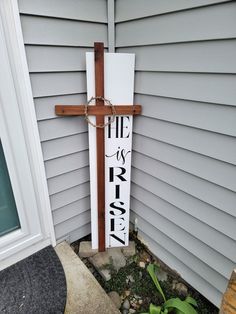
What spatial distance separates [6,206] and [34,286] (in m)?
0.55

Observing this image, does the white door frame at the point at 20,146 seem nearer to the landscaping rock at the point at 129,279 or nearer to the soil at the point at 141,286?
the soil at the point at 141,286

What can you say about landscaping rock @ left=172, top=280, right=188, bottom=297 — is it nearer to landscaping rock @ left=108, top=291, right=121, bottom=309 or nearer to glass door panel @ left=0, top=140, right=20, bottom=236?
landscaping rock @ left=108, top=291, right=121, bottom=309

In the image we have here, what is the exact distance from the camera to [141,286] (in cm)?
158

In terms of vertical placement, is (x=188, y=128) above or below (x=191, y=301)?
above

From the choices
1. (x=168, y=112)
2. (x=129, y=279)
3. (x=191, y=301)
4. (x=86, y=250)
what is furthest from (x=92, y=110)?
(x=191, y=301)

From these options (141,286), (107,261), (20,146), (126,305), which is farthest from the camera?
(107,261)

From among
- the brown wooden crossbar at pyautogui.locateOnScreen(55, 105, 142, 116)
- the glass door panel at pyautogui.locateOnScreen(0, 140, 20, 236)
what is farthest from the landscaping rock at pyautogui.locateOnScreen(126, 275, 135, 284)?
the brown wooden crossbar at pyautogui.locateOnScreen(55, 105, 142, 116)

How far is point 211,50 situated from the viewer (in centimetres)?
104

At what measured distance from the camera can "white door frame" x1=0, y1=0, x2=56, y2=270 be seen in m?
1.13

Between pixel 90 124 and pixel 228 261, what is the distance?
1152mm

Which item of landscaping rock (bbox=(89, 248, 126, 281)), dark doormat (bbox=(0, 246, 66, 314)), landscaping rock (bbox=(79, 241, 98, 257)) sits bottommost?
landscaping rock (bbox=(89, 248, 126, 281))

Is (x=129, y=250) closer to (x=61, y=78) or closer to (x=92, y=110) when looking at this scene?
(x=92, y=110)

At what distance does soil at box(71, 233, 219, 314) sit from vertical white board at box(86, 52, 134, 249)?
0.20 meters

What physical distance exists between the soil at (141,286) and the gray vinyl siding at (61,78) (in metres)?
0.53
